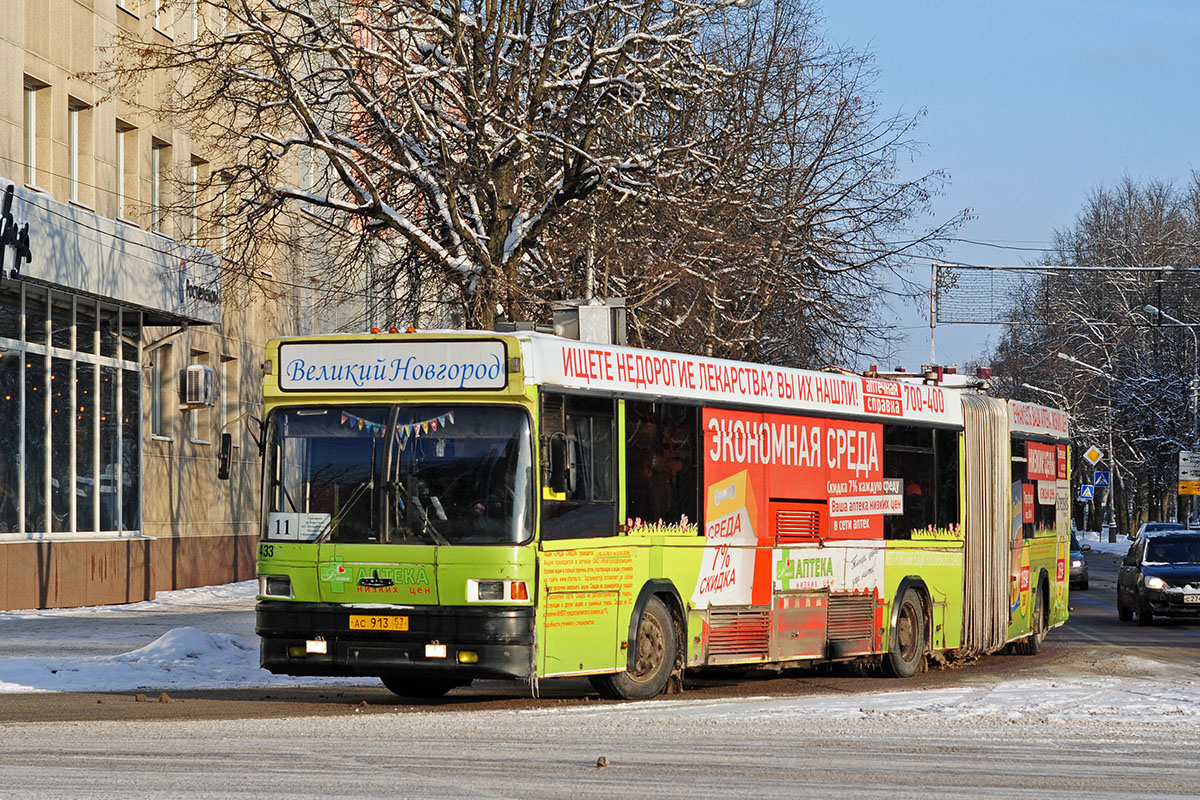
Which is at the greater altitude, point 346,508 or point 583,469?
point 583,469

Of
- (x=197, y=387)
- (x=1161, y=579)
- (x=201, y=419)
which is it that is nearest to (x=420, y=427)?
(x=1161, y=579)

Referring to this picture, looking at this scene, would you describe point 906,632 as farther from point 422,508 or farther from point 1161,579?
point 1161,579

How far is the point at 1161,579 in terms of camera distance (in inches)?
1142

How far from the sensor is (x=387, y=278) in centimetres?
2592

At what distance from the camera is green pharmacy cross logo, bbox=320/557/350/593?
45.9 feet

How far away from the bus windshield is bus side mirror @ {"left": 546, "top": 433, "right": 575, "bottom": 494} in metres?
0.18

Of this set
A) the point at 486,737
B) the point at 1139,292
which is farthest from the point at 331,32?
the point at 1139,292

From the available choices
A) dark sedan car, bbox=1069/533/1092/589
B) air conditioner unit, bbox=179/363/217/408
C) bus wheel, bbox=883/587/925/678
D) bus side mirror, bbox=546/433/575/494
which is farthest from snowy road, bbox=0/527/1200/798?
dark sedan car, bbox=1069/533/1092/589

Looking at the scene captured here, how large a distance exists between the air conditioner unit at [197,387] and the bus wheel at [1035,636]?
15473 mm

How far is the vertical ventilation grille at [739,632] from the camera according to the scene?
15.8 metres

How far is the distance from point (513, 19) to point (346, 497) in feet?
34.9

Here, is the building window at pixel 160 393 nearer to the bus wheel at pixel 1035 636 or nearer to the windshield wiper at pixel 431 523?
the bus wheel at pixel 1035 636

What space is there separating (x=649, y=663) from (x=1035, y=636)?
8.44 meters

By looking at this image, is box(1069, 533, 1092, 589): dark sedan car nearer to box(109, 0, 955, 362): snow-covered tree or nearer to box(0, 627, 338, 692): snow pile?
box(109, 0, 955, 362): snow-covered tree
